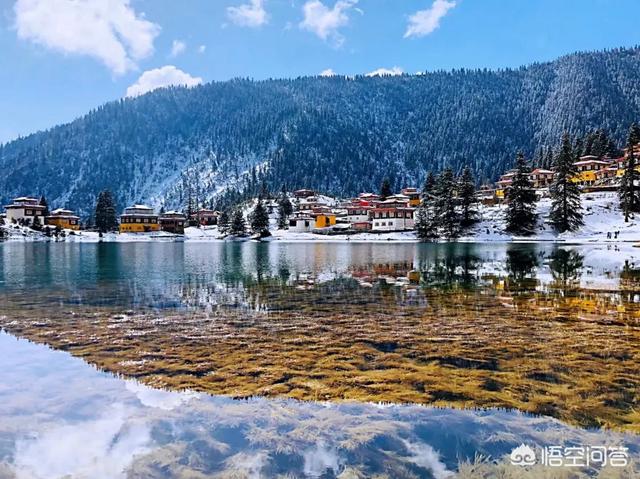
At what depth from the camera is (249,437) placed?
7551 millimetres

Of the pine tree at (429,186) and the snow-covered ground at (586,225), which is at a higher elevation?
the pine tree at (429,186)

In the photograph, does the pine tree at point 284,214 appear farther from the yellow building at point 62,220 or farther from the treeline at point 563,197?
the treeline at point 563,197

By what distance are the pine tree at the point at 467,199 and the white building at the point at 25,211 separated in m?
123

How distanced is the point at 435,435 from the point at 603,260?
138 feet

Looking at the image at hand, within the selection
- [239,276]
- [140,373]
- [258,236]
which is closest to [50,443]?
[140,373]

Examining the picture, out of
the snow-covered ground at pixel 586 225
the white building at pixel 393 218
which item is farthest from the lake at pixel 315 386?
the white building at pixel 393 218

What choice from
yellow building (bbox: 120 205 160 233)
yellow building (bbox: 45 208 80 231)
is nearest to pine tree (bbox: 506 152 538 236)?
yellow building (bbox: 120 205 160 233)

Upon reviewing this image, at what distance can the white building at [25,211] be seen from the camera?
143 metres

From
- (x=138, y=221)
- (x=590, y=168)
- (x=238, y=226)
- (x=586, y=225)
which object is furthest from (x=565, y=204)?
(x=138, y=221)

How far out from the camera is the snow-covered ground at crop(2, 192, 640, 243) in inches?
3378

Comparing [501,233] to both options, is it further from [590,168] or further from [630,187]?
[590,168]

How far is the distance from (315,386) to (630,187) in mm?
98953

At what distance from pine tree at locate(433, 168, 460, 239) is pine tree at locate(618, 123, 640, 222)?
3203cm

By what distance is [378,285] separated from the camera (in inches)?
1120
